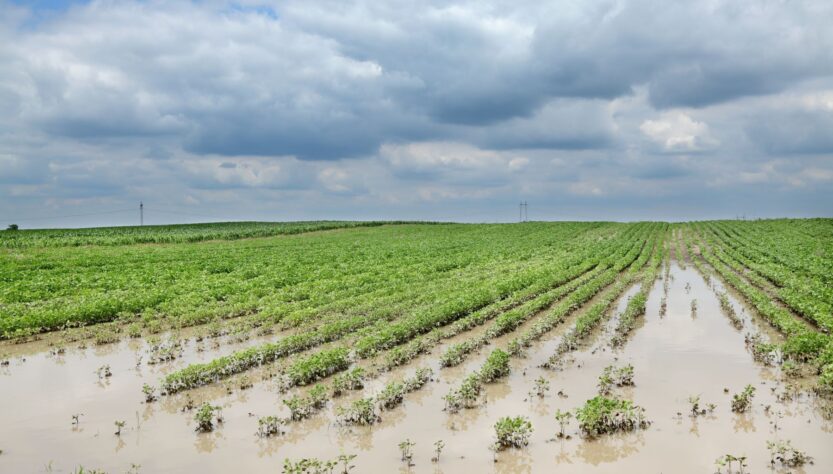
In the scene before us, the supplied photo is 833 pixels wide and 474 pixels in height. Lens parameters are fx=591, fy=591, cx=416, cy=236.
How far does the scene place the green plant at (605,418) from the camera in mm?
9320

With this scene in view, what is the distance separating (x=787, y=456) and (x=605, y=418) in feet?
8.30

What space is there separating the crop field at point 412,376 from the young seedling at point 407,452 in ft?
0.10

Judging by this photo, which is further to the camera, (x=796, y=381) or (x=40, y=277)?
(x=40, y=277)

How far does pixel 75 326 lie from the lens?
1808 centimetres

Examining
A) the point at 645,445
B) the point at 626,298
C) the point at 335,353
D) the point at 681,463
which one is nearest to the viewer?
the point at 681,463

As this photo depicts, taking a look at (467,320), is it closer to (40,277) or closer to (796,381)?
(796,381)

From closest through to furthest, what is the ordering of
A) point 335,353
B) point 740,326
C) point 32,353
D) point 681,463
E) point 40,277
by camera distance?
point 681,463
point 335,353
point 32,353
point 740,326
point 40,277

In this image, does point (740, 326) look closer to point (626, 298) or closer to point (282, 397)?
point (626, 298)

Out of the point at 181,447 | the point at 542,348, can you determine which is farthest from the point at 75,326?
the point at 542,348

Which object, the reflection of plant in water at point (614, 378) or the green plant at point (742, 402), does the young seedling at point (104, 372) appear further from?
the green plant at point (742, 402)

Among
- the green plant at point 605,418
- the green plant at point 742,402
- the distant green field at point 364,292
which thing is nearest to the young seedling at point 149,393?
the distant green field at point 364,292

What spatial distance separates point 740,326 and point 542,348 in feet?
22.6

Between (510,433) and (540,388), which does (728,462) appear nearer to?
(510,433)

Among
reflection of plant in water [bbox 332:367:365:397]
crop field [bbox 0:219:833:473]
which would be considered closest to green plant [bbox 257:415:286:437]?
crop field [bbox 0:219:833:473]
